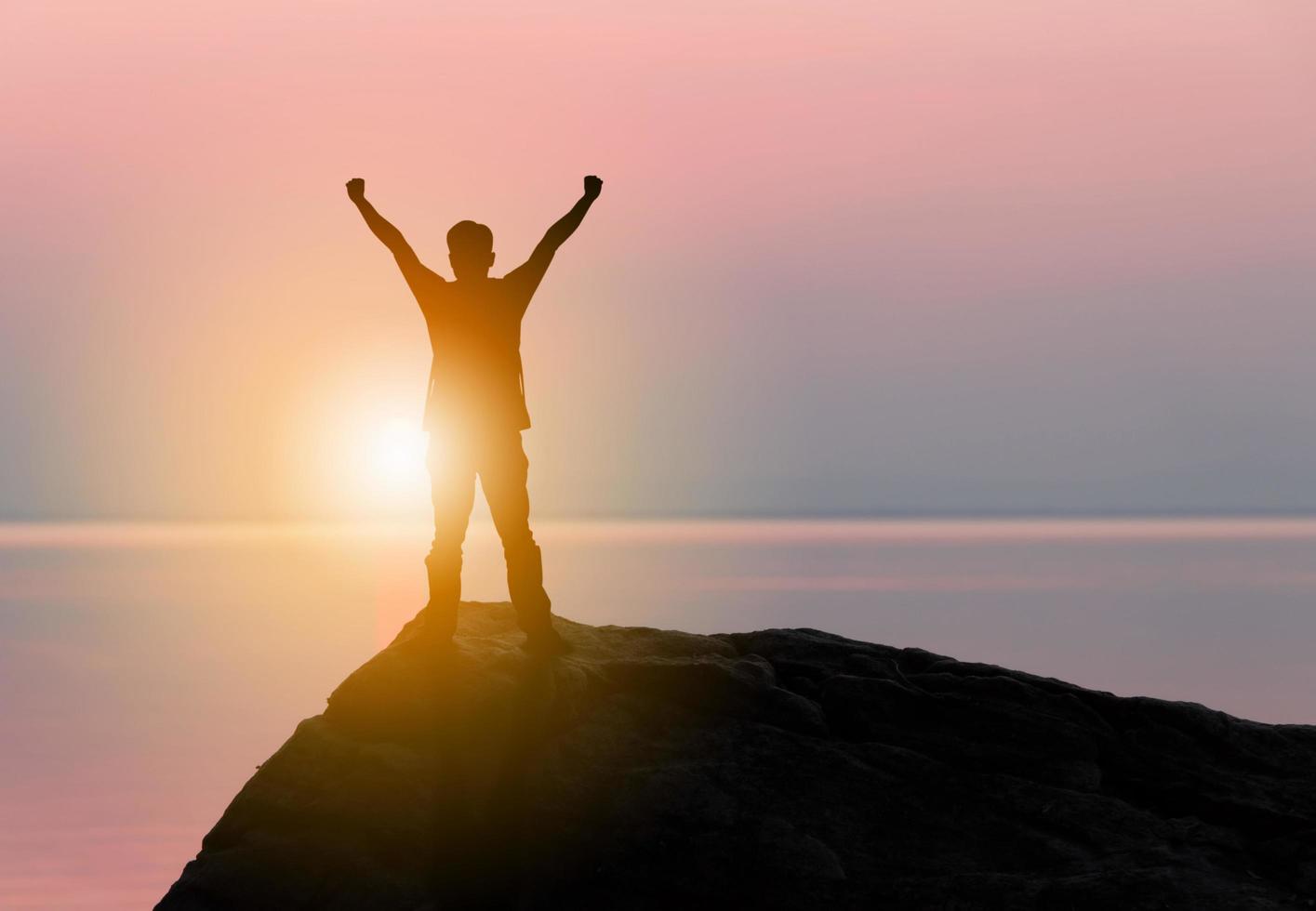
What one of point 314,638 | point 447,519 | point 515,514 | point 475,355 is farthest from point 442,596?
point 314,638

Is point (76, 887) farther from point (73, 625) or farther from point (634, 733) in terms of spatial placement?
point (73, 625)

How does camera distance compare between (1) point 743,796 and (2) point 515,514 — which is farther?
(2) point 515,514

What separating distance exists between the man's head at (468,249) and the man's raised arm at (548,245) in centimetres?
34

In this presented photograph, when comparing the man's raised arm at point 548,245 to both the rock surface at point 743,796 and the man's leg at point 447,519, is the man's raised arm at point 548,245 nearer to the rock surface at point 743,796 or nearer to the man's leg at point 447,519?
the man's leg at point 447,519

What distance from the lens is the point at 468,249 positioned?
15.8 m

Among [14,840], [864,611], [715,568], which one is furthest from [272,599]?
[14,840]

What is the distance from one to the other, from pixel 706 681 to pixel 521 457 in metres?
3.17

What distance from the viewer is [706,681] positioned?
16.2 metres

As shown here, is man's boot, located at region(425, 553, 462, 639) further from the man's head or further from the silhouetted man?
the man's head

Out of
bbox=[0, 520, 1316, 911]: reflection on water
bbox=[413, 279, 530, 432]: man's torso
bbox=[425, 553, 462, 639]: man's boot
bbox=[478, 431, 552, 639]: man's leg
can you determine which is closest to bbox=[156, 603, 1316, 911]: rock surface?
bbox=[425, 553, 462, 639]: man's boot

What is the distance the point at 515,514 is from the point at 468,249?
2875mm

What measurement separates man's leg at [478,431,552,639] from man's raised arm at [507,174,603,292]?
1687 millimetres

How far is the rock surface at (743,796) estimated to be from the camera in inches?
534

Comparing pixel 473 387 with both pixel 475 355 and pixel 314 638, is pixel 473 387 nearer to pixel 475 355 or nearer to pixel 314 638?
pixel 475 355
